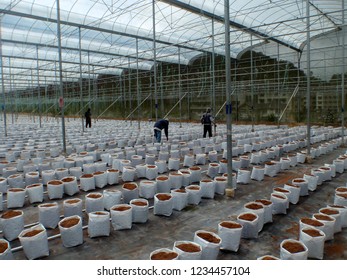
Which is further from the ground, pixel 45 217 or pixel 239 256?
pixel 45 217

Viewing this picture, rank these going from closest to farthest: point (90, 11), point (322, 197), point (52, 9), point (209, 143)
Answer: point (322, 197) < point (209, 143) < point (52, 9) < point (90, 11)

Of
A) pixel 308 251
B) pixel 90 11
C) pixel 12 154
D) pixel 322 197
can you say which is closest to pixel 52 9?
pixel 90 11

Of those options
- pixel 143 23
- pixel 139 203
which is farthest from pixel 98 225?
pixel 143 23

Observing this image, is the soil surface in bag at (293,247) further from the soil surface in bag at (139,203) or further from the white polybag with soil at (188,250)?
the soil surface in bag at (139,203)

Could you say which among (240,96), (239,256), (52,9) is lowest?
(239,256)

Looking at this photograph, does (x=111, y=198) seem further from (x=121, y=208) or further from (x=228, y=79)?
(x=228, y=79)

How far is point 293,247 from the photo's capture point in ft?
11.5

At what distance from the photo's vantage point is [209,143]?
1227 centimetres

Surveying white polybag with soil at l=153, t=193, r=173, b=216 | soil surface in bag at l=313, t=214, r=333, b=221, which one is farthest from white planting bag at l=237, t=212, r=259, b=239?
white polybag with soil at l=153, t=193, r=173, b=216

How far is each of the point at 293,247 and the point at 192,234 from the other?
1.47 metres

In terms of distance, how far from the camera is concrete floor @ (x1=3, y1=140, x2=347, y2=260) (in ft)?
12.8

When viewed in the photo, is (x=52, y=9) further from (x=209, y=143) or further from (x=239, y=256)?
(x=239, y=256)
